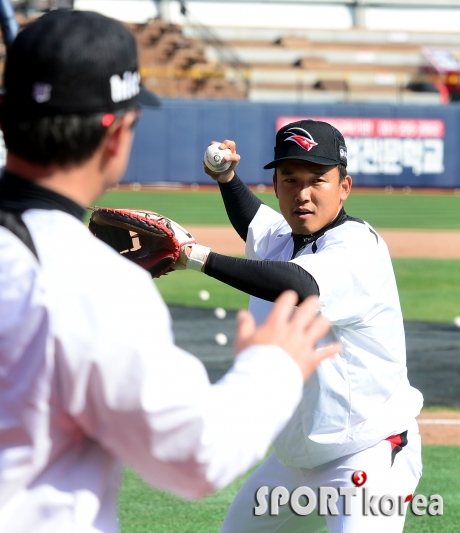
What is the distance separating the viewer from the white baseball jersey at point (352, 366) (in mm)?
3166

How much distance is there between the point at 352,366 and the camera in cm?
320

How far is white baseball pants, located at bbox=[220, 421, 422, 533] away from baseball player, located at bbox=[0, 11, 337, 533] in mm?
1591

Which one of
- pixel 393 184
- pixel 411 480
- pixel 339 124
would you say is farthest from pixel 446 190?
pixel 411 480

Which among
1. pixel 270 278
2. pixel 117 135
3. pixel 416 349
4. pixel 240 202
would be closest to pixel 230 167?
pixel 240 202

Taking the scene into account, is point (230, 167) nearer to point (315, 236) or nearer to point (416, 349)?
point (315, 236)

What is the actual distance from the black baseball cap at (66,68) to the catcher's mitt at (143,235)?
1612mm

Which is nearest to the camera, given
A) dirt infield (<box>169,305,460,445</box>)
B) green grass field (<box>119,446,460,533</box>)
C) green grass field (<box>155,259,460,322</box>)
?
green grass field (<box>119,446,460,533</box>)

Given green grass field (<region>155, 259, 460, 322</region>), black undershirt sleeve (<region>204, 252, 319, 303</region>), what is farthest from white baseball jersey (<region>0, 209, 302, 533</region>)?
green grass field (<region>155, 259, 460, 322</region>)

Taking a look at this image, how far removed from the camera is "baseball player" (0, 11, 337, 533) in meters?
1.46

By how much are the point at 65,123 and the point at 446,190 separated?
113 feet

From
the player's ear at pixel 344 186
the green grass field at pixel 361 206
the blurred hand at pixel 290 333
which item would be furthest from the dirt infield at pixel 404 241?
the blurred hand at pixel 290 333

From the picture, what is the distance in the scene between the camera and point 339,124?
3359 centimetres

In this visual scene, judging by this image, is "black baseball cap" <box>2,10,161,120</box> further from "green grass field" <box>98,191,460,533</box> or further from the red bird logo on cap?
"green grass field" <box>98,191,460,533</box>

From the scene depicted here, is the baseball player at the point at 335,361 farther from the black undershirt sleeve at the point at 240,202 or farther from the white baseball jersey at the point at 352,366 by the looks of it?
the black undershirt sleeve at the point at 240,202
